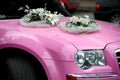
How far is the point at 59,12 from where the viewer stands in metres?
5.74

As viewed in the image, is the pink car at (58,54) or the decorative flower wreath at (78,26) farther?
the decorative flower wreath at (78,26)

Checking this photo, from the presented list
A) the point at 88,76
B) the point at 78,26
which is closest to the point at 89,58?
the point at 88,76

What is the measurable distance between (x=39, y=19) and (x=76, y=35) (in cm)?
77

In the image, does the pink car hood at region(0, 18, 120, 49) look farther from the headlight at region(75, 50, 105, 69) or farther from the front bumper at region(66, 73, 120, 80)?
the front bumper at region(66, 73, 120, 80)

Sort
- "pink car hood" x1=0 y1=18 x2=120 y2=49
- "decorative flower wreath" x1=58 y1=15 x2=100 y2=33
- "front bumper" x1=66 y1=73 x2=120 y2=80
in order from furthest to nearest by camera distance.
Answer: "decorative flower wreath" x1=58 y1=15 x2=100 y2=33 < "pink car hood" x1=0 y1=18 x2=120 y2=49 < "front bumper" x1=66 y1=73 x2=120 y2=80

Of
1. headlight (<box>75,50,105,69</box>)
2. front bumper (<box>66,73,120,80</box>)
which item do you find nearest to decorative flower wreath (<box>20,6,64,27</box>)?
headlight (<box>75,50,105,69</box>)

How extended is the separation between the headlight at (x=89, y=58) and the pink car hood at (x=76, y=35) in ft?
0.20

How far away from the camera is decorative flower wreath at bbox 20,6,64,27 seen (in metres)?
4.78

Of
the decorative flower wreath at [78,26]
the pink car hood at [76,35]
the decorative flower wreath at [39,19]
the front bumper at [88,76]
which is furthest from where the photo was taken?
the decorative flower wreath at [39,19]

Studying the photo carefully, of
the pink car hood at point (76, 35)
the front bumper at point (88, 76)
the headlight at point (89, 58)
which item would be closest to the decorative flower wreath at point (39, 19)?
the pink car hood at point (76, 35)

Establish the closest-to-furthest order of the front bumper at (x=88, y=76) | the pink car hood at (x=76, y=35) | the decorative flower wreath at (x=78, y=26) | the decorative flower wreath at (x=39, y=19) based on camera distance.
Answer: the front bumper at (x=88, y=76) → the pink car hood at (x=76, y=35) → the decorative flower wreath at (x=78, y=26) → the decorative flower wreath at (x=39, y=19)

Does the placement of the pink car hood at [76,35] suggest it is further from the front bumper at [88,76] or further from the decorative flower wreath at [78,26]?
the front bumper at [88,76]

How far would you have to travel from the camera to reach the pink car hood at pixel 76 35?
4.16 metres

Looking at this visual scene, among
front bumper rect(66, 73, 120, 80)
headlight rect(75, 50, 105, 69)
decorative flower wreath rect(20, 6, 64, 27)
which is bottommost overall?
front bumper rect(66, 73, 120, 80)
